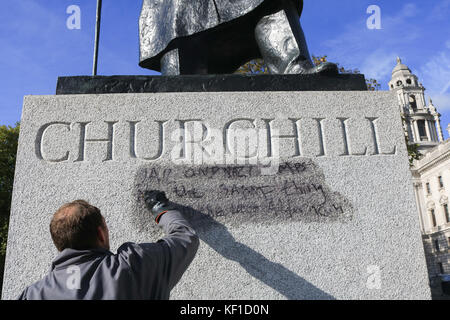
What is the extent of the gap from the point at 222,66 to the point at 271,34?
0.74 metres

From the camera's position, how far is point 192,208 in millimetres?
2383

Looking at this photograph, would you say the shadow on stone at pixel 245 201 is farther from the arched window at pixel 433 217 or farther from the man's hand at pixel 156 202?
the arched window at pixel 433 217

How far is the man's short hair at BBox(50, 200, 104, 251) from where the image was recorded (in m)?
1.49

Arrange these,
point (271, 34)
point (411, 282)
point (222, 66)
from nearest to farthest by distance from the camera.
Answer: point (411, 282), point (271, 34), point (222, 66)

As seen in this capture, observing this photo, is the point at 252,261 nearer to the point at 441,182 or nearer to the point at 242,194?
the point at 242,194

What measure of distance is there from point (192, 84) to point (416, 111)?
8273cm

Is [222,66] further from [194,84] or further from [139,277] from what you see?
[139,277]

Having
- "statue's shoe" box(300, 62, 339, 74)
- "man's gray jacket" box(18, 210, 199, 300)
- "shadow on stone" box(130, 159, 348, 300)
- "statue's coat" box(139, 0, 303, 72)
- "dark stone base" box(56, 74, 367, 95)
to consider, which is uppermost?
"statue's coat" box(139, 0, 303, 72)

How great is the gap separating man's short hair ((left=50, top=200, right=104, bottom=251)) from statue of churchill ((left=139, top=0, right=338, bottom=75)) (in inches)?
71.5

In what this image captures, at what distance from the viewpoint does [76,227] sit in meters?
1.49

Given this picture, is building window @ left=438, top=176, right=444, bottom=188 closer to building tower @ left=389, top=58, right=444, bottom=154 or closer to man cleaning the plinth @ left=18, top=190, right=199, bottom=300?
building tower @ left=389, top=58, right=444, bottom=154

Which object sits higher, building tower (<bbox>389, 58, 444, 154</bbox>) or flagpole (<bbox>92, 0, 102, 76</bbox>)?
building tower (<bbox>389, 58, 444, 154</bbox>)

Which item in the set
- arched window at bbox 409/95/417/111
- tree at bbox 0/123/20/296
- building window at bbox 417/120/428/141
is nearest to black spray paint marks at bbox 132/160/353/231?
tree at bbox 0/123/20/296

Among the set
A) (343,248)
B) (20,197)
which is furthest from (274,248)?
(20,197)
